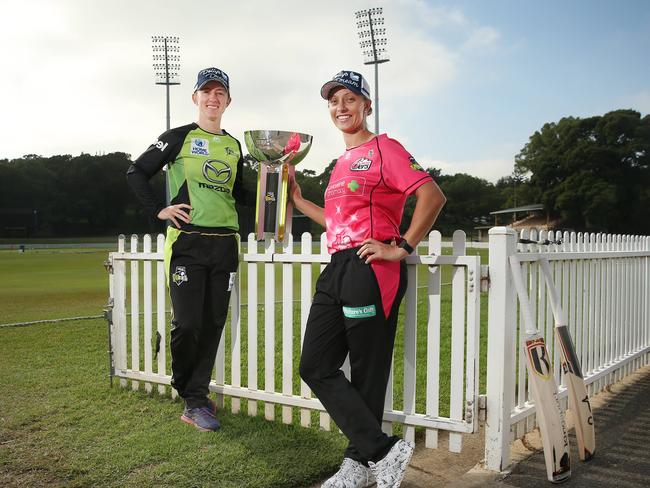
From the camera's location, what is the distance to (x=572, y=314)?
4.75 meters

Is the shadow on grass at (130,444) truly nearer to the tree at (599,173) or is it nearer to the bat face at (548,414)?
the bat face at (548,414)

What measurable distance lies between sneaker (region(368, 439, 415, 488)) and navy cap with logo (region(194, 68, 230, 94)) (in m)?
2.72

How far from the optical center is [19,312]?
10.9m

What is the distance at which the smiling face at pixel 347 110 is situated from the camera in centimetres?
328

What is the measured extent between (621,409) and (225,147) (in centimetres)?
377

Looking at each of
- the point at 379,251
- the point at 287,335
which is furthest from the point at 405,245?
the point at 287,335

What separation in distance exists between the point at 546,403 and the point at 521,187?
70688 mm

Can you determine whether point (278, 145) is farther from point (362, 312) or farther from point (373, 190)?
point (362, 312)

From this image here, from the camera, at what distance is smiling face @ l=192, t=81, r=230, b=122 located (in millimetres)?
4223

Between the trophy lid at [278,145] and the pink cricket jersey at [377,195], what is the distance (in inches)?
23.8

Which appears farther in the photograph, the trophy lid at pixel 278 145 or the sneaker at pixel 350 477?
the trophy lid at pixel 278 145

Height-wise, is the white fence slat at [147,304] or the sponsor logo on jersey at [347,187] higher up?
the sponsor logo on jersey at [347,187]

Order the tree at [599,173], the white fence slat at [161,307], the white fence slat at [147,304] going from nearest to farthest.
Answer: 1. the white fence slat at [161,307]
2. the white fence slat at [147,304]
3. the tree at [599,173]

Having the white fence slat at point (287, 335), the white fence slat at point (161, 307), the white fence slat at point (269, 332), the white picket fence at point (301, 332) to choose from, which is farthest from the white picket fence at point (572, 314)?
the white fence slat at point (161, 307)
